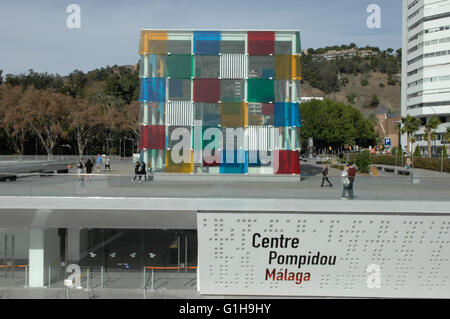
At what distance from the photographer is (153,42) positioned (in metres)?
26.3

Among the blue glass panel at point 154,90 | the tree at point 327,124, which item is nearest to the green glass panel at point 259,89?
the blue glass panel at point 154,90

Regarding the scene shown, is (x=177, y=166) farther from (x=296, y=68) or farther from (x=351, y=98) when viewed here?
(x=351, y=98)

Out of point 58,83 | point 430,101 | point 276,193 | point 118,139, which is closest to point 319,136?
point 430,101

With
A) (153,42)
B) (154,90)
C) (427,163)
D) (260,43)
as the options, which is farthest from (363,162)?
(153,42)

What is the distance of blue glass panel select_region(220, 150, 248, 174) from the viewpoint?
25719mm

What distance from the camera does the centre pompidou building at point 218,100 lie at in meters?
25.9

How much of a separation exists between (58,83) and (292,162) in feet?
271

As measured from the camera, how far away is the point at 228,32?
26391mm

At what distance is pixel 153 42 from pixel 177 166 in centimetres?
735

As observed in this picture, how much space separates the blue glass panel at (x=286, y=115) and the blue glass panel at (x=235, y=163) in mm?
2614

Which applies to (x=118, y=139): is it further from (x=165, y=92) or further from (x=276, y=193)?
Result: (x=276, y=193)

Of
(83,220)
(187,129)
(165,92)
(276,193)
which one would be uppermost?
(165,92)

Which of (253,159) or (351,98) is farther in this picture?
(351,98)

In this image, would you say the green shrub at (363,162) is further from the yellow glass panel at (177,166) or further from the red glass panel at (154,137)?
the red glass panel at (154,137)
